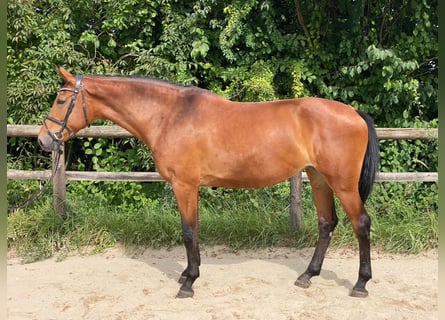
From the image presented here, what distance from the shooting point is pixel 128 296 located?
11.2 feet

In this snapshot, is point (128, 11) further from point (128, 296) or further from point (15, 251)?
point (128, 296)

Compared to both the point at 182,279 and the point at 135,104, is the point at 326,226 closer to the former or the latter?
the point at 182,279

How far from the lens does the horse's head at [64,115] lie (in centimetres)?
329

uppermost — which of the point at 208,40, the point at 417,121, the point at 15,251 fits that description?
the point at 208,40

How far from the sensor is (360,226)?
330cm

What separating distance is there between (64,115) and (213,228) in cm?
220

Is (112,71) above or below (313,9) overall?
below

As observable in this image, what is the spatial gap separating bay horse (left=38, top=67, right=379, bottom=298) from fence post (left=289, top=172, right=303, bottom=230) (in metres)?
1.24

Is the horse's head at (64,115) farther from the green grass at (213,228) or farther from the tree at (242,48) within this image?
the tree at (242,48)

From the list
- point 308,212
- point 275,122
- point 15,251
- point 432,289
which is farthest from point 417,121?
point 15,251

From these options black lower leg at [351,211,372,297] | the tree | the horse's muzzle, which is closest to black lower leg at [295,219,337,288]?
black lower leg at [351,211,372,297]

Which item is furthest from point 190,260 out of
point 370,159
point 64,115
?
point 370,159

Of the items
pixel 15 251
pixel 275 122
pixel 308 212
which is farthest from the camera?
pixel 308 212

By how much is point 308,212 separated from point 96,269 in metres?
2.57
